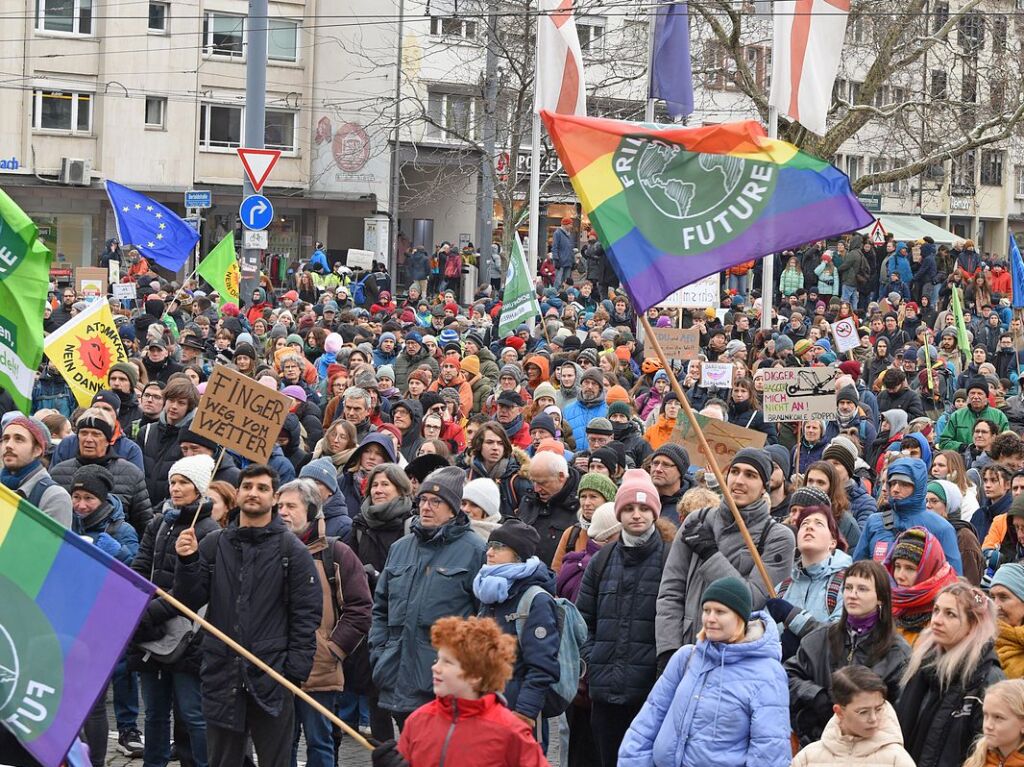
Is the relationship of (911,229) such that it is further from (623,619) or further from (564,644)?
(564,644)

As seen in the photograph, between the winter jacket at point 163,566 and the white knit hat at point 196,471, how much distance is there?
0.14m

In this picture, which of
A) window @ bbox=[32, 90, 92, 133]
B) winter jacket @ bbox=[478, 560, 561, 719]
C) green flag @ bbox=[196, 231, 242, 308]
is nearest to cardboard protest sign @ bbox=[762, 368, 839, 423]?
winter jacket @ bbox=[478, 560, 561, 719]

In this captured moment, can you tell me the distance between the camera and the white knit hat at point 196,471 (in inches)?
340

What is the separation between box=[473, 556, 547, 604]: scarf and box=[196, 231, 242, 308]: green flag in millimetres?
15173

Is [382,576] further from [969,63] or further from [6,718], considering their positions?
[969,63]

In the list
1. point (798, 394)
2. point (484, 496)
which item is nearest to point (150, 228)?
point (798, 394)

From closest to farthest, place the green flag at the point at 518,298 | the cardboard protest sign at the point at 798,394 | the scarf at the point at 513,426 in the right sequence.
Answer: the cardboard protest sign at the point at 798,394 → the scarf at the point at 513,426 → the green flag at the point at 518,298

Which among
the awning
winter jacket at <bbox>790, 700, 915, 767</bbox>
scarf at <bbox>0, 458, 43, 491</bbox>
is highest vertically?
the awning

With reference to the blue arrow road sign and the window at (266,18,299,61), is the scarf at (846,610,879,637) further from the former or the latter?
the window at (266,18,299,61)

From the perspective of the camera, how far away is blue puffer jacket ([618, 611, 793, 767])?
6.26 m

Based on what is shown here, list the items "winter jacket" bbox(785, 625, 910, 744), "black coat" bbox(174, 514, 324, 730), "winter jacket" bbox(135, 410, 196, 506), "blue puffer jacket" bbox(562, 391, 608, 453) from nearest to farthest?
"winter jacket" bbox(785, 625, 910, 744), "black coat" bbox(174, 514, 324, 730), "winter jacket" bbox(135, 410, 196, 506), "blue puffer jacket" bbox(562, 391, 608, 453)

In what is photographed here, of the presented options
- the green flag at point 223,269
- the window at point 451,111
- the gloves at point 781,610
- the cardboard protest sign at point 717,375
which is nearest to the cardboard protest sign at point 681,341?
the cardboard protest sign at point 717,375

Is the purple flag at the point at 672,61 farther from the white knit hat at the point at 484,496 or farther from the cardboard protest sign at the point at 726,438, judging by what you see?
the white knit hat at the point at 484,496

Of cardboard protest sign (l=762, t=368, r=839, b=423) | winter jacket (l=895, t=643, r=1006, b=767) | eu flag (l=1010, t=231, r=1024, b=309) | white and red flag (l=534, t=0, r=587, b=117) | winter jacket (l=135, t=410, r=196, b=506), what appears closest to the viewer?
winter jacket (l=895, t=643, r=1006, b=767)
